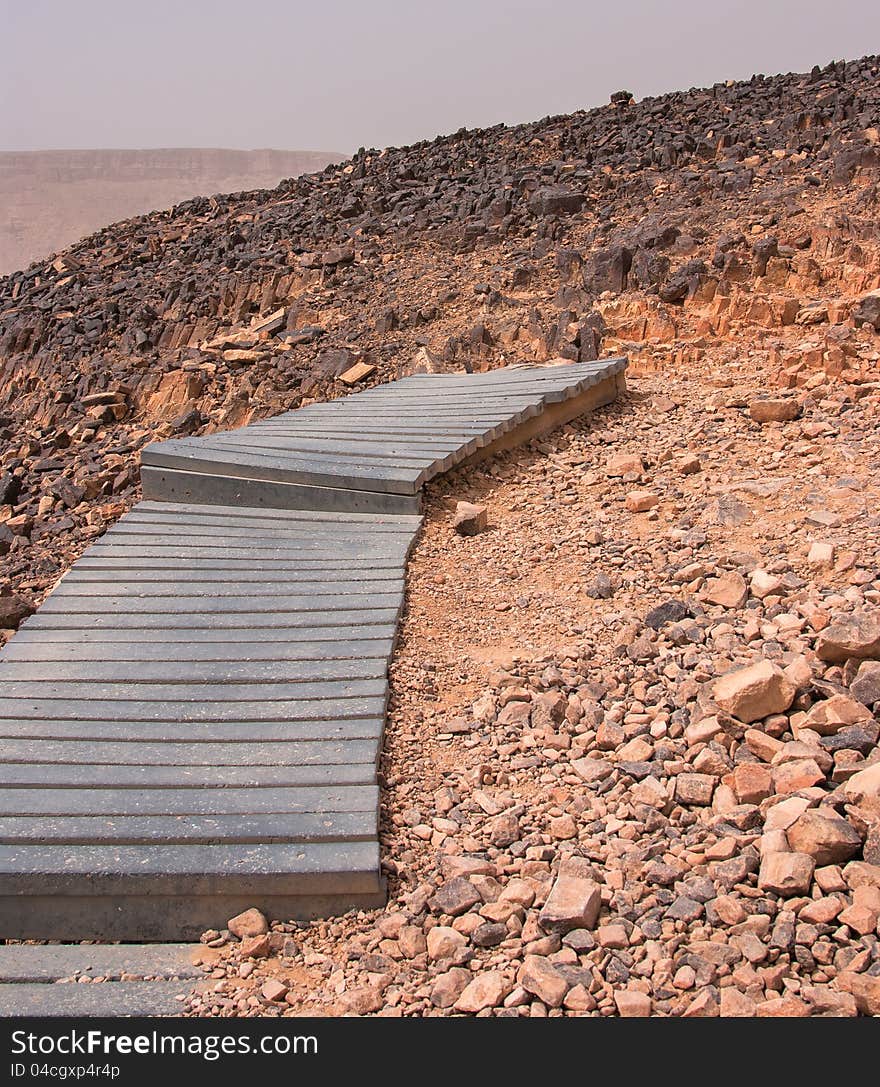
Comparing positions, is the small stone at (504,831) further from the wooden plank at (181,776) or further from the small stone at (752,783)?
the small stone at (752,783)

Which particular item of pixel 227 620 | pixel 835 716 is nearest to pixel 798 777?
pixel 835 716

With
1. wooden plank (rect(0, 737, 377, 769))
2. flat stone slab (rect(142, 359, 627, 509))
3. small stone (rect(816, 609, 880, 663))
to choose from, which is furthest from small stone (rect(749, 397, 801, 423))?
wooden plank (rect(0, 737, 377, 769))

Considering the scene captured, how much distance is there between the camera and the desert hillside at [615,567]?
8.56 ft

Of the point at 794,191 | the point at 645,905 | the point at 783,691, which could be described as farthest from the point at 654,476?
the point at 794,191

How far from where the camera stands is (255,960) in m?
2.77

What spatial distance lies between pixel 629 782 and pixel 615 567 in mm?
1744

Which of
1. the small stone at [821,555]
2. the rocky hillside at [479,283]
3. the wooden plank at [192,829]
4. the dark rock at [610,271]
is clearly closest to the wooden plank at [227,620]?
the wooden plank at [192,829]

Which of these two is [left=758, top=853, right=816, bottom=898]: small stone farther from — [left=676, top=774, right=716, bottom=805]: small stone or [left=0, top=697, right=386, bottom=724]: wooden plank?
[left=0, top=697, right=386, bottom=724]: wooden plank

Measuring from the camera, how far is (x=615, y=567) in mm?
4809

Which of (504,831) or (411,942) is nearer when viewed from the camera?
(411,942)

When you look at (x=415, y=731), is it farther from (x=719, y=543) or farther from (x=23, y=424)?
(x=23, y=424)

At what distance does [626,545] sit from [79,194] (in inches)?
3034

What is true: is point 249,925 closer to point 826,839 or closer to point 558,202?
point 826,839

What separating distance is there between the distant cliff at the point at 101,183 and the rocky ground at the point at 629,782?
62.2m
